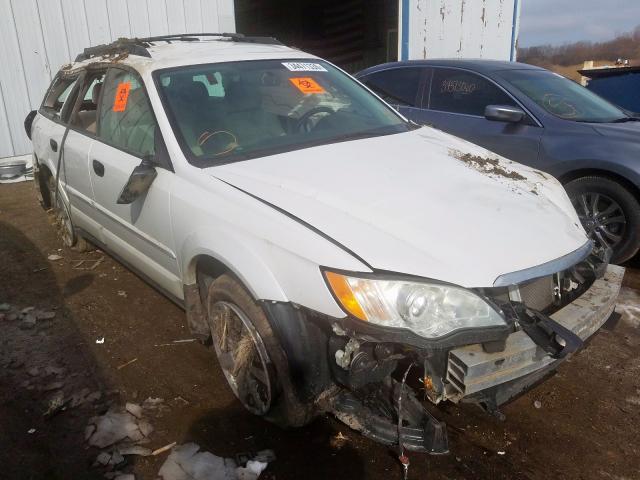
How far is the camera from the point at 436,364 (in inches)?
74.5

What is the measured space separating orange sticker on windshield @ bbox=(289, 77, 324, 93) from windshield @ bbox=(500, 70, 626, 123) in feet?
7.41

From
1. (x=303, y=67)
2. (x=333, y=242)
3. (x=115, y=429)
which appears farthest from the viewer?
(x=303, y=67)

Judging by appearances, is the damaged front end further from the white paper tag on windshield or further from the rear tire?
the white paper tag on windshield

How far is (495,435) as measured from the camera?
239 cm

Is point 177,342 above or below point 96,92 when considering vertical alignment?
below

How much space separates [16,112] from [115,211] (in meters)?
5.25

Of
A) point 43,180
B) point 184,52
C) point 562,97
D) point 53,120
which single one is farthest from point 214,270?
point 562,97

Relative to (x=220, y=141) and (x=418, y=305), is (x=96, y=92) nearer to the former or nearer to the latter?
(x=220, y=141)

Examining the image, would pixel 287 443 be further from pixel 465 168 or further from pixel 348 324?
pixel 465 168

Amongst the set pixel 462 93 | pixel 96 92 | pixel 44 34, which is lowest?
pixel 462 93

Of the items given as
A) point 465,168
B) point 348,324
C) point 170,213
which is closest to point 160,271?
point 170,213

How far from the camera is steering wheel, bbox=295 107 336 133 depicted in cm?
304

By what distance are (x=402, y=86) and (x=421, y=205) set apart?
3.53m

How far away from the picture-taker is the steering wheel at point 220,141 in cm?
273
